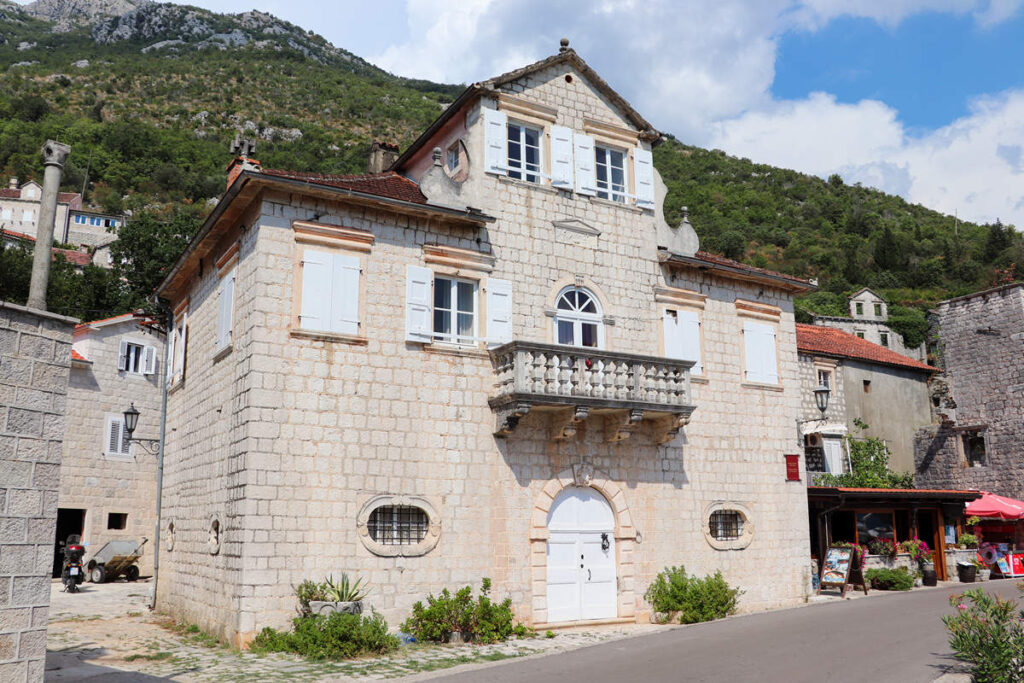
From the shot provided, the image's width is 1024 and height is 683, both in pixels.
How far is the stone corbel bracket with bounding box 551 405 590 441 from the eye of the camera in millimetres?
14742

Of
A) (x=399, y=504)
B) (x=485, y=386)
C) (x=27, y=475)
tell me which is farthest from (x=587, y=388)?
(x=27, y=475)

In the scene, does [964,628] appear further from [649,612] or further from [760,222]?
[760,222]

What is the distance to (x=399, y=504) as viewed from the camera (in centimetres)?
1378

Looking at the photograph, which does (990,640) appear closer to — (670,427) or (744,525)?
(670,427)

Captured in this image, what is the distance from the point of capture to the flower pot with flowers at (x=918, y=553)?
22.9 metres

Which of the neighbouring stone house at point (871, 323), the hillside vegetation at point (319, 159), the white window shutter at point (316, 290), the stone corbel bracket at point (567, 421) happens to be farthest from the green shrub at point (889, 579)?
the hillside vegetation at point (319, 159)

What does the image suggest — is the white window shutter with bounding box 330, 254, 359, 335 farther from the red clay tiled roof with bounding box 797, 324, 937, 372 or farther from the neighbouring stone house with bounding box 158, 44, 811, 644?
the red clay tiled roof with bounding box 797, 324, 937, 372

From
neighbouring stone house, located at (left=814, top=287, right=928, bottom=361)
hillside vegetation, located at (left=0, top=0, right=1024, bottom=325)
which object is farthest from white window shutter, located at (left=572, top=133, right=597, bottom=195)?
hillside vegetation, located at (left=0, top=0, right=1024, bottom=325)

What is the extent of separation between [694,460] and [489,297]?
5727mm

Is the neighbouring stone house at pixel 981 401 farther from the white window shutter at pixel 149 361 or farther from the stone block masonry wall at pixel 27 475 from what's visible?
the stone block masonry wall at pixel 27 475

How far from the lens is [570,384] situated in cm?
1472

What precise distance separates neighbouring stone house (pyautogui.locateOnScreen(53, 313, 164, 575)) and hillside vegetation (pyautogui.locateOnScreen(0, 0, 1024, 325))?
4447cm

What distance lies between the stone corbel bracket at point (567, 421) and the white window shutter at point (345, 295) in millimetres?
4069

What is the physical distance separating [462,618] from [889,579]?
13.6 meters
